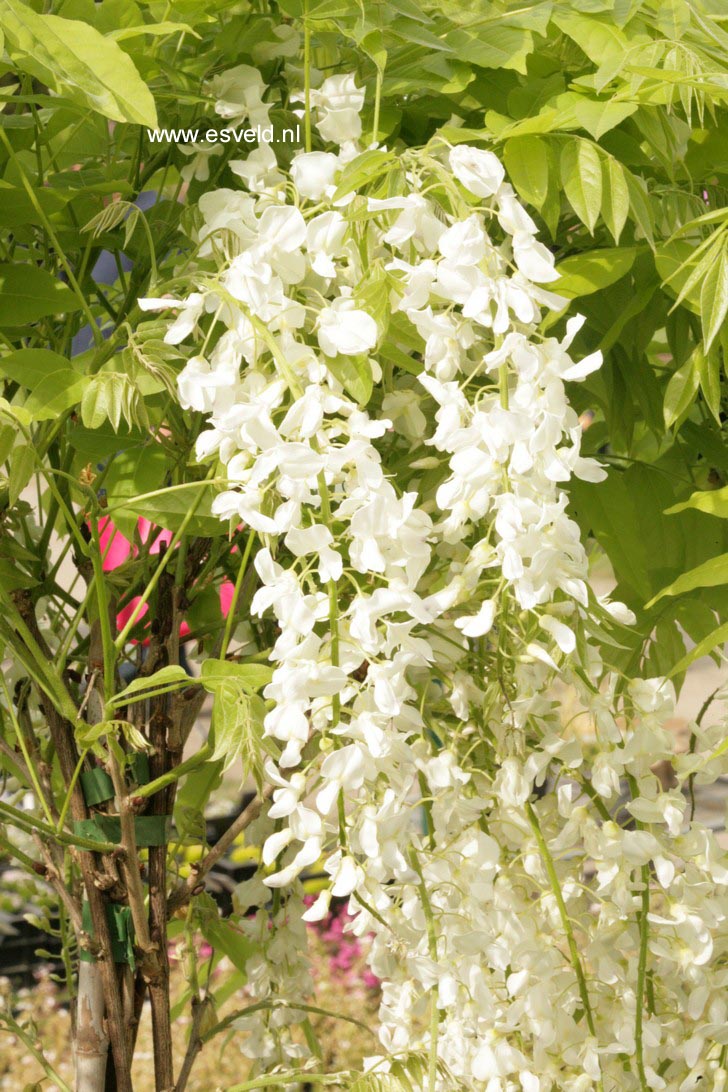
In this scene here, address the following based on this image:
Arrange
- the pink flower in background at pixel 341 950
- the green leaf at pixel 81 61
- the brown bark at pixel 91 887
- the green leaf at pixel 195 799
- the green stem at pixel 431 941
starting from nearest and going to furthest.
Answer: the green leaf at pixel 81 61 < the green stem at pixel 431 941 < the brown bark at pixel 91 887 < the green leaf at pixel 195 799 < the pink flower in background at pixel 341 950

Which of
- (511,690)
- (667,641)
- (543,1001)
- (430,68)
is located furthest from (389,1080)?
(430,68)

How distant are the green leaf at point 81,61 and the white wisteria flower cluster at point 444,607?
80 mm

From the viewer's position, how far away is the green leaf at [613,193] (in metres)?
0.58

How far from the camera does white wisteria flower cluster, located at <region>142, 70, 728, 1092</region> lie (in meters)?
0.53

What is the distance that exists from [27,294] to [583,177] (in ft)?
1.05

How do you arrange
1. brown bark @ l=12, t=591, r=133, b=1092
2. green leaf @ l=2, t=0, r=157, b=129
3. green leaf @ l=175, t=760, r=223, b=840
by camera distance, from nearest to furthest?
green leaf @ l=2, t=0, r=157, b=129, brown bark @ l=12, t=591, r=133, b=1092, green leaf @ l=175, t=760, r=223, b=840

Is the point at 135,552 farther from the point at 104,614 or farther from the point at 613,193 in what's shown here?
the point at 613,193

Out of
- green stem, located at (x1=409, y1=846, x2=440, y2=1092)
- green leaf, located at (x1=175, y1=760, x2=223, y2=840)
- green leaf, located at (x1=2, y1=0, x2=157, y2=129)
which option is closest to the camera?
green leaf, located at (x1=2, y1=0, x2=157, y2=129)

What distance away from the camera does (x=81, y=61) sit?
53cm

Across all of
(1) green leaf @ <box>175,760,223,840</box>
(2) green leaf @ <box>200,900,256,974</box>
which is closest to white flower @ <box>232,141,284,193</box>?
(1) green leaf @ <box>175,760,223,840</box>

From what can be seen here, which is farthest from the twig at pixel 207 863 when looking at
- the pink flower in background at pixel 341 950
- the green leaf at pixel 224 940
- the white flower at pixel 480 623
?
the pink flower in background at pixel 341 950

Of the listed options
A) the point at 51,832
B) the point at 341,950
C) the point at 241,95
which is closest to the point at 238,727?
the point at 51,832

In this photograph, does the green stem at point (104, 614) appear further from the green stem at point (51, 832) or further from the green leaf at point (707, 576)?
the green leaf at point (707, 576)

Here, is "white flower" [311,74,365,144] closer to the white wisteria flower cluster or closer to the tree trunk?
the white wisteria flower cluster
